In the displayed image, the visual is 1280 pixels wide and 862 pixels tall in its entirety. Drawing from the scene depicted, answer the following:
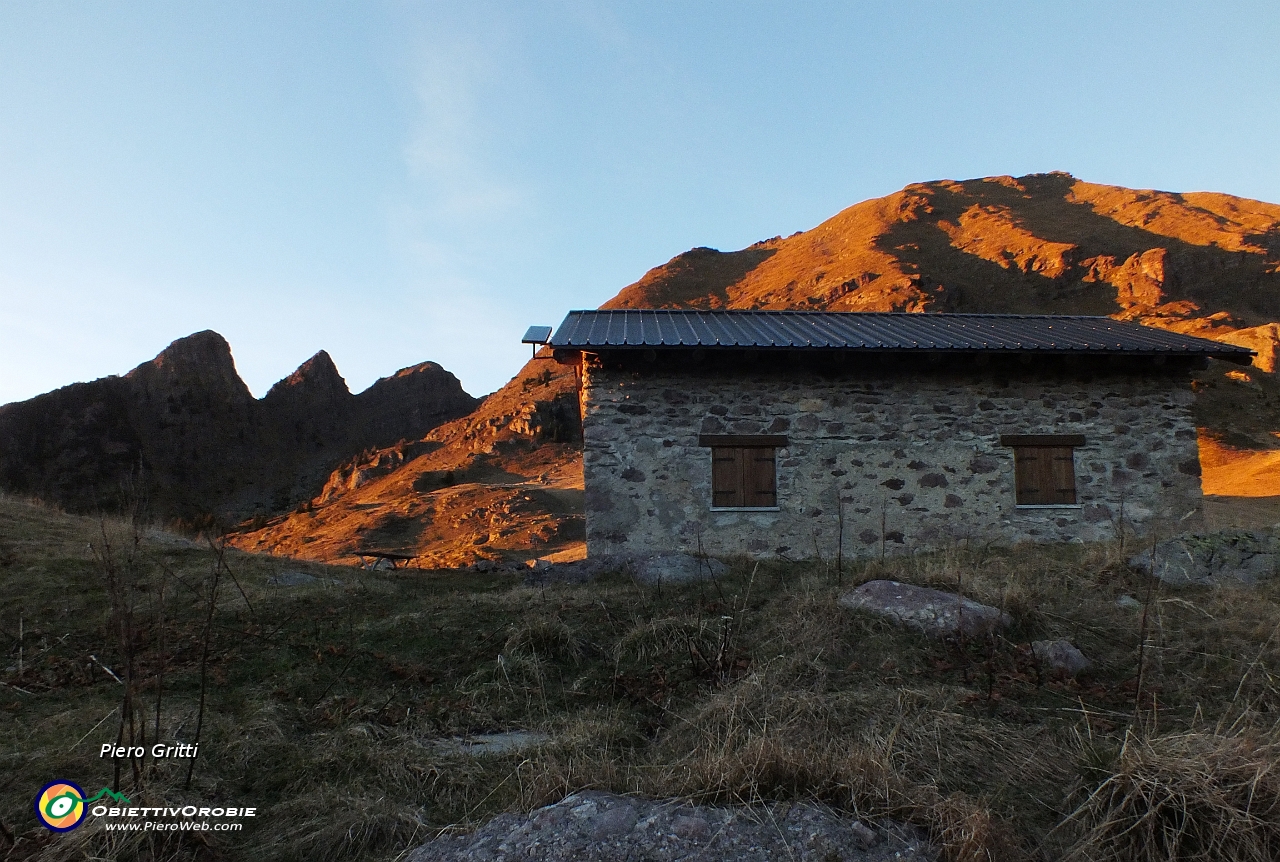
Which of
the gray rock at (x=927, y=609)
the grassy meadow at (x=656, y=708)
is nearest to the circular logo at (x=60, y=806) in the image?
the grassy meadow at (x=656, y=708)

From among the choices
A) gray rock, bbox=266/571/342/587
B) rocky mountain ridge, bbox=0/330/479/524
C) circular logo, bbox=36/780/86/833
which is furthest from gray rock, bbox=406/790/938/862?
rocky mountain ridge, bbox=0/330/479/524

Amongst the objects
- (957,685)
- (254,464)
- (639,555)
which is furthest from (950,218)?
(957,685)

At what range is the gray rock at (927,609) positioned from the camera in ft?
18.4

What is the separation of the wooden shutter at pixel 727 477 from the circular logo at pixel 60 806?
7965 mm

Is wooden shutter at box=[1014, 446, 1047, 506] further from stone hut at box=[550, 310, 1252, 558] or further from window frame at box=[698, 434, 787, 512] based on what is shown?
window frame at box=[698, 434, 787, 512]

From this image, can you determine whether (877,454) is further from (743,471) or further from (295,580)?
(295,580)

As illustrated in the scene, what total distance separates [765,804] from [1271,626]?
469 cm

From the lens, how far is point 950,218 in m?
55.0

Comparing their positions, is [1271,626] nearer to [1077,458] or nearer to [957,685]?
[957,685]

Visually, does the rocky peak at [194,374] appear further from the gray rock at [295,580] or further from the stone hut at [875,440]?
the stone hut at [875,440]

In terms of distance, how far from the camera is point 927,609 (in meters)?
5.85

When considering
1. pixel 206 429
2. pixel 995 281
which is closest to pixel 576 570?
pixel 206 429

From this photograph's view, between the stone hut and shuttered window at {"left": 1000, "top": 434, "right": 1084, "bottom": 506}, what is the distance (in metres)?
0.02

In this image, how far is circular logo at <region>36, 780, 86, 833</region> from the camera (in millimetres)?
3260
